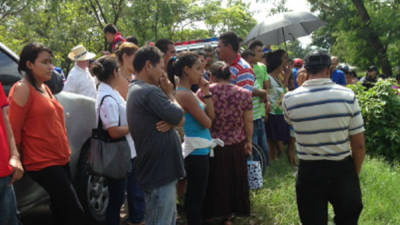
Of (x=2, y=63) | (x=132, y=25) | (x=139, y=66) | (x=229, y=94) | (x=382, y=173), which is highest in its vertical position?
(x=132, y=25)

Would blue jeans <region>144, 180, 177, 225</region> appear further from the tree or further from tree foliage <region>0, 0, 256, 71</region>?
the tree

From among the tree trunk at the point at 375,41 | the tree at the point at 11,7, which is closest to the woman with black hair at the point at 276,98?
the tree at the point at 11,7

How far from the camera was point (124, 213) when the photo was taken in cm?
471

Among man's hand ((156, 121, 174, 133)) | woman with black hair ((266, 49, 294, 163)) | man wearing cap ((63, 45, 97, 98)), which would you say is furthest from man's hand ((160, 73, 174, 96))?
woman with black hair ((266, 49, 294, 163))

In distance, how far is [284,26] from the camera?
25.5 feet

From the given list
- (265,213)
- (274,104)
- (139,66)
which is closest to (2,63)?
(139,66)

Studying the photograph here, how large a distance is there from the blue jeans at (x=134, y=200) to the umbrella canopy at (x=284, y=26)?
15.9ft

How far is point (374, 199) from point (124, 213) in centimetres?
302

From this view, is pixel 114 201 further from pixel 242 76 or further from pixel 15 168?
pixel 242 76

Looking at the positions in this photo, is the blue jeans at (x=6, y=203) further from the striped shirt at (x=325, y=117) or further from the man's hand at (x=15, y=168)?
the striped shirt at (x=325, y=117)

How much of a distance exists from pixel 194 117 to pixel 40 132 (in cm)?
128

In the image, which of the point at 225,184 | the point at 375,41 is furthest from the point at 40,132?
the point at 375,41

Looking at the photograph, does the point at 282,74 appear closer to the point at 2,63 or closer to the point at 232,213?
the point at 232,213

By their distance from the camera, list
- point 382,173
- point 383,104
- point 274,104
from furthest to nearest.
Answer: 1. point 383,104
2. point 274,104
3. point 382,173
